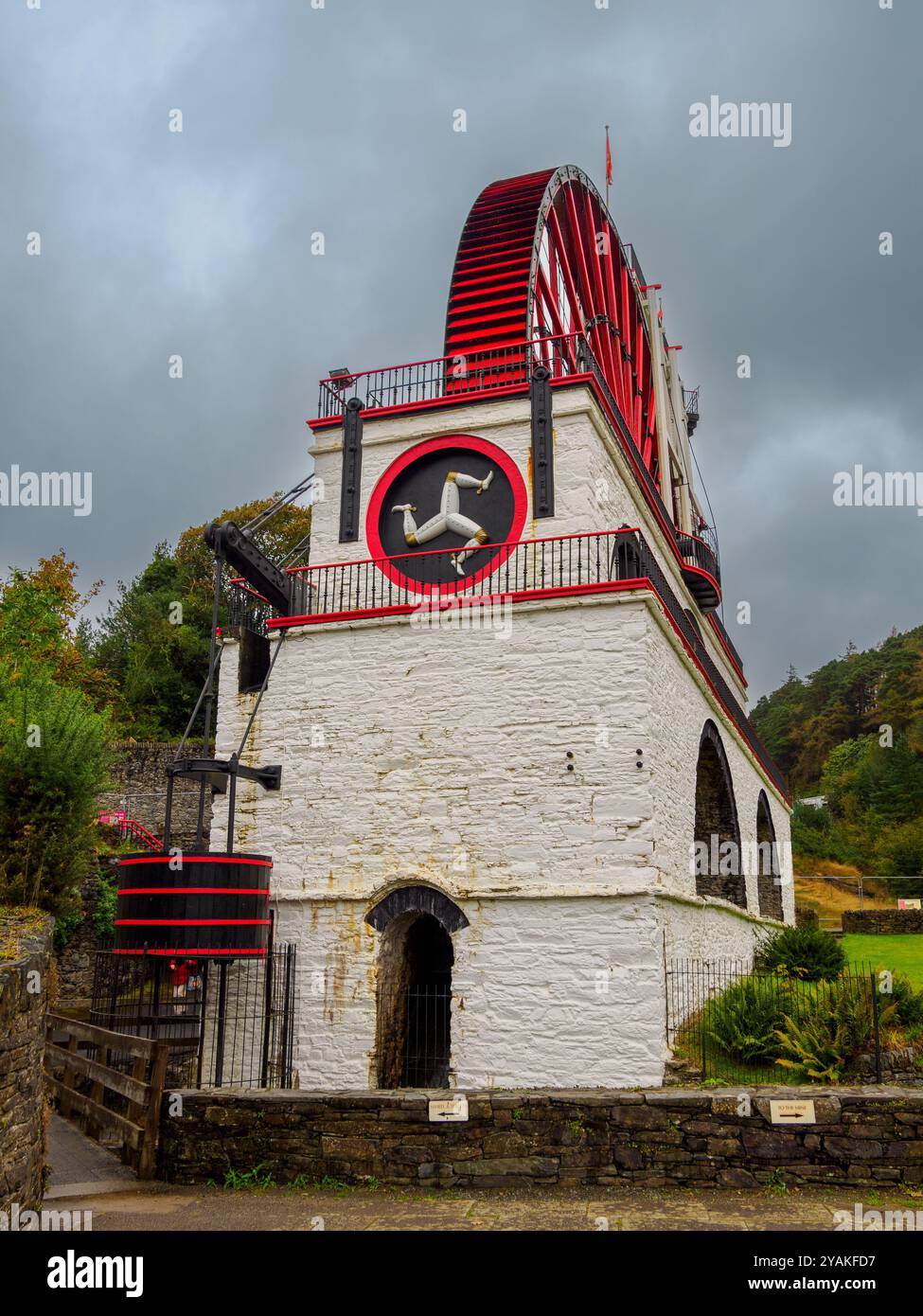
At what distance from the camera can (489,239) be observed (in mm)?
16953

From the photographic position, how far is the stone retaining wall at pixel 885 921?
26.3 m

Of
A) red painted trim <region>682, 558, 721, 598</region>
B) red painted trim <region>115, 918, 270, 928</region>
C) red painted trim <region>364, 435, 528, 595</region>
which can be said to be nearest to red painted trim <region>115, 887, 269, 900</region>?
red painted trim <region>115, 918, 270, 928</region>

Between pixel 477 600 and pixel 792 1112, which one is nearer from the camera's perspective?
pixel 792 1112

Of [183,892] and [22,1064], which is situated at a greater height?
[183,892]

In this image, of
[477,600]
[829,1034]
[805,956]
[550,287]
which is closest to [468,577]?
[477,600]

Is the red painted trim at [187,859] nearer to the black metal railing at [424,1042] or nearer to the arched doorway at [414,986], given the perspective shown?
the arched doorway at [414,986]

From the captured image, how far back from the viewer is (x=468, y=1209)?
8.18 meters

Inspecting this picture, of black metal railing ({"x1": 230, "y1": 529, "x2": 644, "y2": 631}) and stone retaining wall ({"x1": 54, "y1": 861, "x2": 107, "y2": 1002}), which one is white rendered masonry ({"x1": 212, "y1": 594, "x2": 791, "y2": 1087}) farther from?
stone retaining wall ({"x1": 54, "y1": 861, "x2": 107, "y2": 1002})

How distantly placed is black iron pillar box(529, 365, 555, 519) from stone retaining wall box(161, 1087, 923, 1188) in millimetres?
7304

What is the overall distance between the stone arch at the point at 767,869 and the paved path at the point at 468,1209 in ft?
49.3

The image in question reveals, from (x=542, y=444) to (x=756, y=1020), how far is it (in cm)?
763

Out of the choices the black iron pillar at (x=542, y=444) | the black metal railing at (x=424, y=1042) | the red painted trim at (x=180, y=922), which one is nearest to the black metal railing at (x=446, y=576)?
the black iron pillar at (x=542, y=444)

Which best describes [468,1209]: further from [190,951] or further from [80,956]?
[80,956]

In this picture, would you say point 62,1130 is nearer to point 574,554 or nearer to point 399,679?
point 399,679
